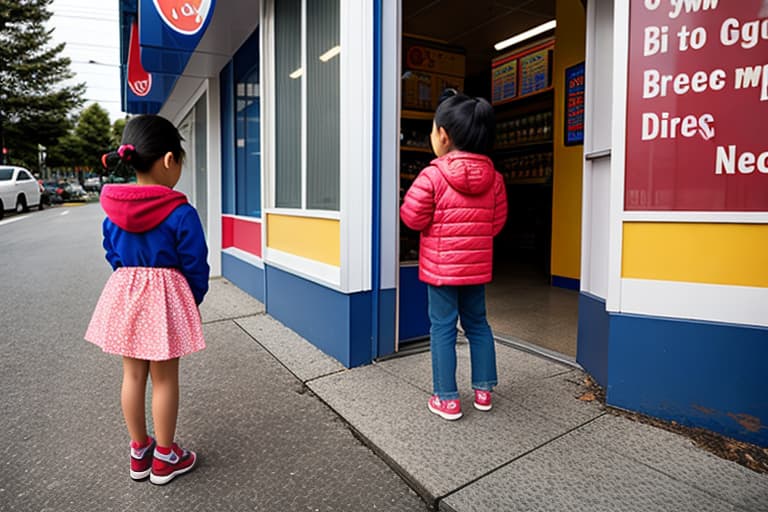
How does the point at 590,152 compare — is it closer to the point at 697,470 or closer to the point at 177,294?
the point at 697,470

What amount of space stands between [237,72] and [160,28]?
157 cm

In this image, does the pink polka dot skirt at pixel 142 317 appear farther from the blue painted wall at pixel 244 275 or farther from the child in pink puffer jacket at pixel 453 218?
the blue painted wall at pixel 244 275

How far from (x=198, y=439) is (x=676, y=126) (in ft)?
9.35

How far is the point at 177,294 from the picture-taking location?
213 centimetres

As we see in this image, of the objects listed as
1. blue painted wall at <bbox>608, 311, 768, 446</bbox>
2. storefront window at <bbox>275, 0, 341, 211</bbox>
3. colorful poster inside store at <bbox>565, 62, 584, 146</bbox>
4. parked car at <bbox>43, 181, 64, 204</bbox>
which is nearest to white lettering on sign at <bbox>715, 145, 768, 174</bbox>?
blue painted wall at <bbox>608, 311, 768, 446</bbox>

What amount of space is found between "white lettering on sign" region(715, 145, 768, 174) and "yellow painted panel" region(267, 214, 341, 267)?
2.25 m

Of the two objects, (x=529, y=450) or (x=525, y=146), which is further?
(x=525, y=146)

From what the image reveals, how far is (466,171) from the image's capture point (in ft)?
8.09

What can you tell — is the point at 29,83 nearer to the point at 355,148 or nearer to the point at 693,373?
the point at 355,148

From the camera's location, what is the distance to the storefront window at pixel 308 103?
143 inches

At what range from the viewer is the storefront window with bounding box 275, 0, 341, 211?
3.63 metres

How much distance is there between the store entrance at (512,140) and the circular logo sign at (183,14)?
175 cm

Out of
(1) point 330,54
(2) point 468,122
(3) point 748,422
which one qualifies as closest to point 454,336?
(2) point 468,122

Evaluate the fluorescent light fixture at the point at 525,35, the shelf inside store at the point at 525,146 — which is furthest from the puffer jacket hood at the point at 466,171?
the fluorescent light fixture at the point at 525,35
